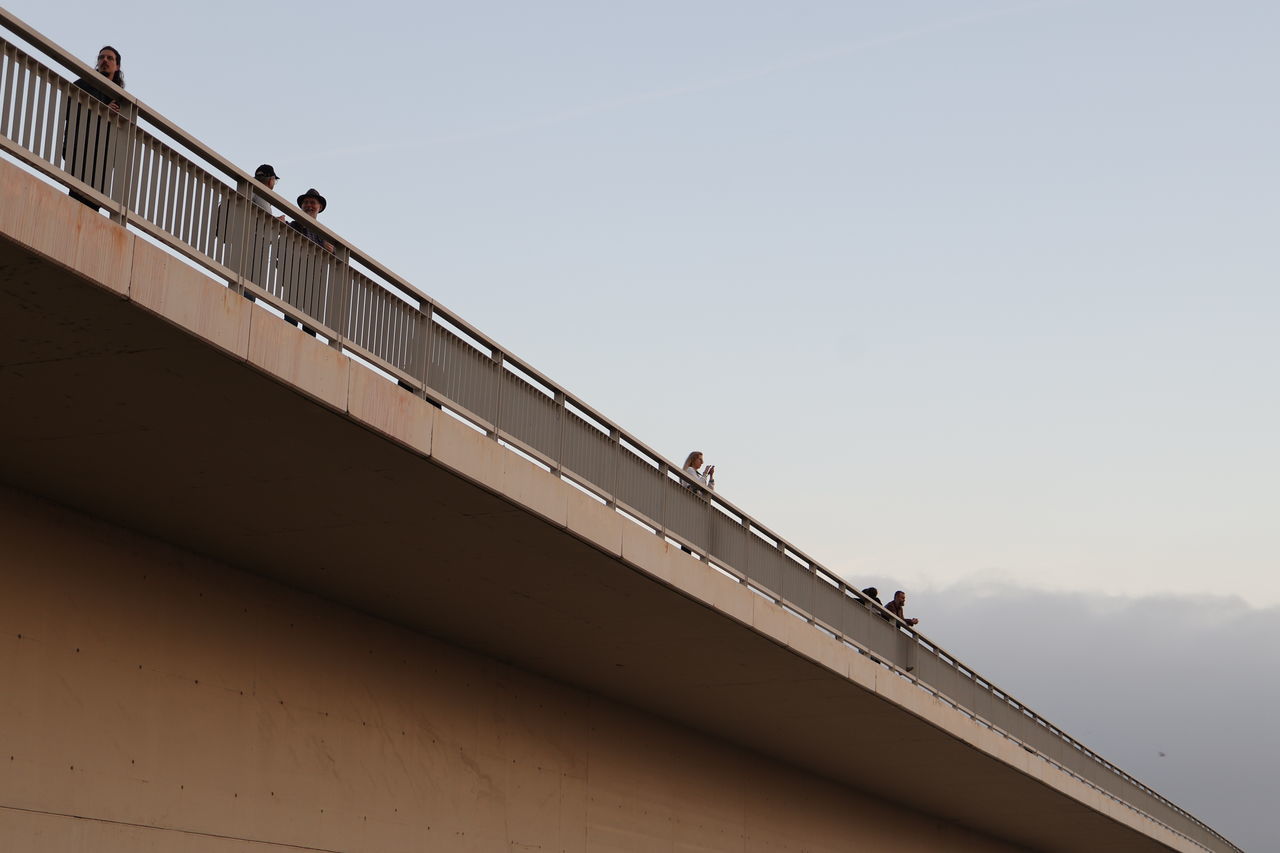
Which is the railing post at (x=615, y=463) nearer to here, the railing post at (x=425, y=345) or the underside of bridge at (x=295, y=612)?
the underside of bridge at (x=295, y=612)

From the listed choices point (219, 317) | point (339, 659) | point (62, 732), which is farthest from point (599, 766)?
point (219, 317)

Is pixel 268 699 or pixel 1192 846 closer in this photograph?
pixel 268 699

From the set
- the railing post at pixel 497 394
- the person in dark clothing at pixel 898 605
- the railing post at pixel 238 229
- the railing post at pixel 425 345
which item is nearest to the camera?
the railing post at pixel 238 229

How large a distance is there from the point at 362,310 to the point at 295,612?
160 inches

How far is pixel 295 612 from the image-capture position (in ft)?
52.5

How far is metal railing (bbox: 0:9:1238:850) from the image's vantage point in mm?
10577

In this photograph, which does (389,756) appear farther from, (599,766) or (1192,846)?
(1192,846)

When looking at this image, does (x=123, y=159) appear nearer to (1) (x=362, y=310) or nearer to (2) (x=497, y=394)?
(1) (x=362, y=310)

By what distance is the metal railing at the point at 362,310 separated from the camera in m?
10.6

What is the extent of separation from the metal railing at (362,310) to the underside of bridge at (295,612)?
61 cm

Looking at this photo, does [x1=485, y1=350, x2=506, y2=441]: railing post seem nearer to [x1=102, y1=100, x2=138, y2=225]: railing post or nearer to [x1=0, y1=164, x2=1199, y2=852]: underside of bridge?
[x1=0, y1=164, x2=1199, y2=852]: underside of bridge

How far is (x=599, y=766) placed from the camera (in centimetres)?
2105

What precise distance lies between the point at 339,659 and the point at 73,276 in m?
7.62

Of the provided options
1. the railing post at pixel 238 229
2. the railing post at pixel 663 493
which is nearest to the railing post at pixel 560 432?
the railing post at pixel 663 493
